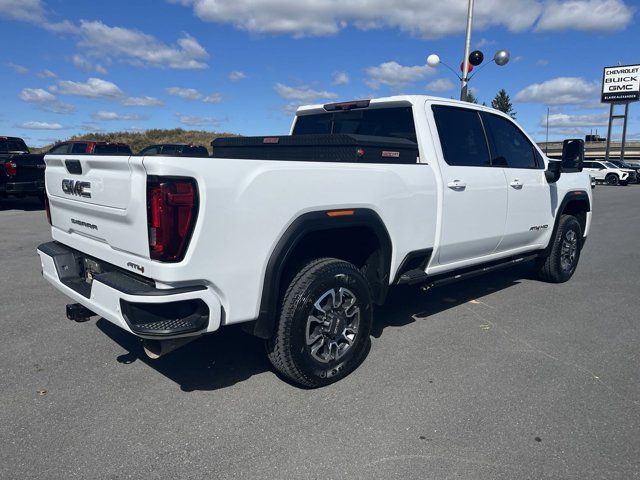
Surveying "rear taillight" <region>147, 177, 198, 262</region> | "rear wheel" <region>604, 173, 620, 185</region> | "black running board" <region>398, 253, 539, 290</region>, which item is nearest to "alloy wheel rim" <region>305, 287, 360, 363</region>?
"black running board" <region>398, 253, 539, 290</region>

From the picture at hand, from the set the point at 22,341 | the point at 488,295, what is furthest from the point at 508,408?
the point at 22,341

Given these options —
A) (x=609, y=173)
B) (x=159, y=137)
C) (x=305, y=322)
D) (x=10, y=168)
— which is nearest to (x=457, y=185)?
(x=305, y=322)

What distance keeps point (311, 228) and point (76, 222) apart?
1678 mm

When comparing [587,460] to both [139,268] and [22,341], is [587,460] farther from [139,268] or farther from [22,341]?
[22,341]

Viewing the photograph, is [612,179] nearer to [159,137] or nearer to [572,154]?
[572,154]

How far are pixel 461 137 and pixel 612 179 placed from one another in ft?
109

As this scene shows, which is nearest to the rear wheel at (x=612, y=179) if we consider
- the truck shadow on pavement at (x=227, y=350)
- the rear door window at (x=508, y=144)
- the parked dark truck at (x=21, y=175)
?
the rear door window at (x=508, y=144)

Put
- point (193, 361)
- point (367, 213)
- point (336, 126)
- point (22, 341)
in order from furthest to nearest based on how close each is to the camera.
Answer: point (336, 126), point (22, 341), point (193, 361), point (367, 213)

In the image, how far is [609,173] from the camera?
1277 inches

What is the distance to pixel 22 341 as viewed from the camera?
4082 mm

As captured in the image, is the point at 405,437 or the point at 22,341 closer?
the point at 405,437

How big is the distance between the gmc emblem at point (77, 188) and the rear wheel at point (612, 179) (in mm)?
35472

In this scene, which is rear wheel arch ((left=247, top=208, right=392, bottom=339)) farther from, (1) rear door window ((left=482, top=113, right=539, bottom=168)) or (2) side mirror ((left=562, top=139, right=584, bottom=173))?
(2) side mirror ((left=562, top=139, right=584, bottom=173))

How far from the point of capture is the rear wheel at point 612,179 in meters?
32.1
